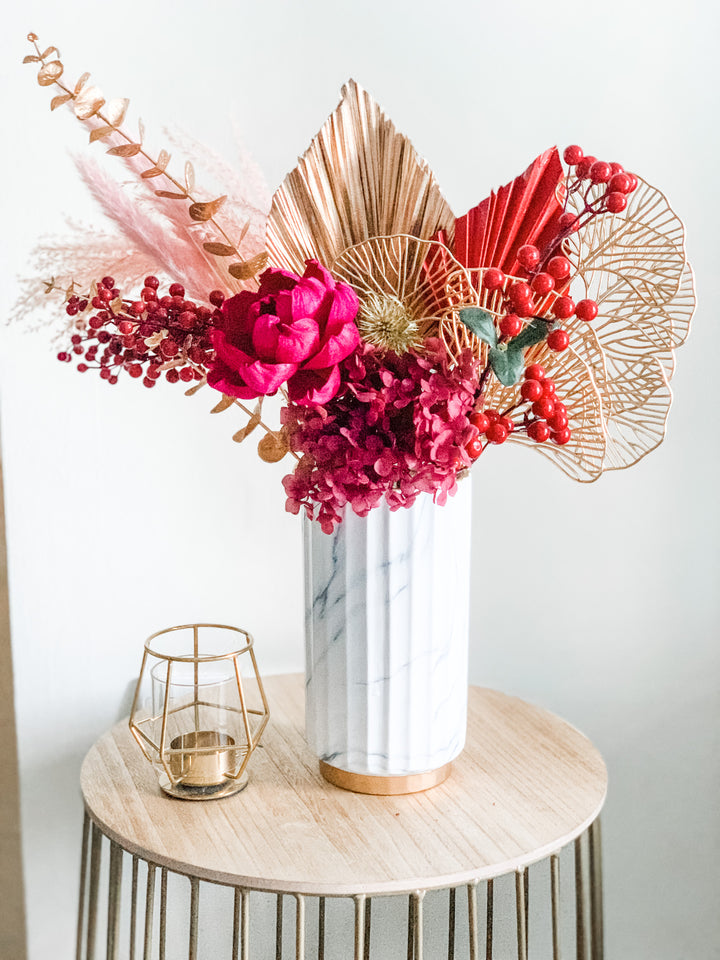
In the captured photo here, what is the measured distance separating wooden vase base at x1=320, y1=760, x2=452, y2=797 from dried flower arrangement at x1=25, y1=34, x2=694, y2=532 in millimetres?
283

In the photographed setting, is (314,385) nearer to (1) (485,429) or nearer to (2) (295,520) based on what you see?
(1) (485,429)

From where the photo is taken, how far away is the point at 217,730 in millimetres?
909

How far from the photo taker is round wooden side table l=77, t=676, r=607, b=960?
767 millimetres

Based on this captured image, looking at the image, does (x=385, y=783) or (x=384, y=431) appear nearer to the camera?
(x=384, y=431)

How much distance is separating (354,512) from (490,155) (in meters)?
0.60

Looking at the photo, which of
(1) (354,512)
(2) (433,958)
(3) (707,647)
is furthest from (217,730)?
(3) (707,647)

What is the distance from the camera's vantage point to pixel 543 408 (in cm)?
73

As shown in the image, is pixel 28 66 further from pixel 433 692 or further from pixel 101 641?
pixel 433 692

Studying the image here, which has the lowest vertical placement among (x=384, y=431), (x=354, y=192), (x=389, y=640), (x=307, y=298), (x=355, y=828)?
(x=355, y=828)

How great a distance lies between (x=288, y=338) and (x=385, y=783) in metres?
0.47

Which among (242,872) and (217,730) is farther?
(217,730)

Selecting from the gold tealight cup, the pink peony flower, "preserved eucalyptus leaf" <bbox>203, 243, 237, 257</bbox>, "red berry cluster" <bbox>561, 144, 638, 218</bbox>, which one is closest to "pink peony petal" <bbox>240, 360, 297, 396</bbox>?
the pink peony flower

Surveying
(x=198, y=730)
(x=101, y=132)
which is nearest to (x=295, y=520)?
(x=198, y=730)

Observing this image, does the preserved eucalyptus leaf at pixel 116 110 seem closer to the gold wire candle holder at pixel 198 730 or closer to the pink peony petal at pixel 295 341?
the pink peony petal at pixel 295 341
